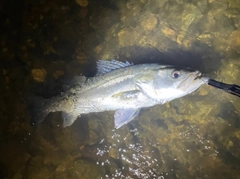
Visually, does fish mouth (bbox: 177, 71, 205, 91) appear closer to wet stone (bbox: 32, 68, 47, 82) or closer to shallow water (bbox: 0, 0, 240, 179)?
shallow water (bbox: 0, 0, 240, 179)

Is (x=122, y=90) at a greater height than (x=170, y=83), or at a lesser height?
lesser

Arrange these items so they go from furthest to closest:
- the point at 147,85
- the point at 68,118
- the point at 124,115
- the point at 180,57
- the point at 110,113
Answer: the point at 110,113 → the point at 68,118 → the point at 180,57 → the point at 124,115 → the point at 147,85

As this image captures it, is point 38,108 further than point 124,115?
Yes

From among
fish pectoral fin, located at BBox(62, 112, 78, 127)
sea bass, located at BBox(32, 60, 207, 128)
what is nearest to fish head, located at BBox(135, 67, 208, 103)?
sea bass, located at BBox(32, 60, 207, 128)

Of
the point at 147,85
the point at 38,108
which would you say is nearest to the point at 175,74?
the point at 147,85

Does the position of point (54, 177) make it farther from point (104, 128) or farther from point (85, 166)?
point (104, 128)

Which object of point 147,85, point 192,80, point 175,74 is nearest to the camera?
point 192,80

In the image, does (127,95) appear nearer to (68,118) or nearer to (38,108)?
(68,118)

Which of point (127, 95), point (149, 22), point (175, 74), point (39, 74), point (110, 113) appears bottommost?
point (110, 113)
